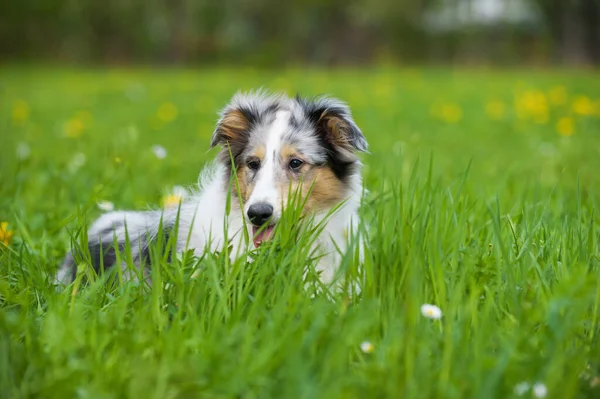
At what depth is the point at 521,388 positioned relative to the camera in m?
1.92

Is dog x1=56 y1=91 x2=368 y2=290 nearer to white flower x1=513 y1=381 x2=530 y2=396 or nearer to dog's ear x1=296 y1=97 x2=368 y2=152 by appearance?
dog's ear x1=296 y1=97 x2=368 y2=152

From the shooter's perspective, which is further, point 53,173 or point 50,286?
point 53,173

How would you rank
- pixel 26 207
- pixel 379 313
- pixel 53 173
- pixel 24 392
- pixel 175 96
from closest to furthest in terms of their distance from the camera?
pixel 24 392 < pixel 379 313 < pixel 26 207 < pixel 53 173 < pixel 175 96

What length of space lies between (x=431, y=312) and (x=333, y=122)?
1.37 m

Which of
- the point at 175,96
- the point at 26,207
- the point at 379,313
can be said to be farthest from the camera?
the point at 175,96

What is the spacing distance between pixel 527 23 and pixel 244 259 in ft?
113

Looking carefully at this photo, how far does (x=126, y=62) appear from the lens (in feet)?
120

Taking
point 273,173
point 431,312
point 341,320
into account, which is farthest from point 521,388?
point 273,173

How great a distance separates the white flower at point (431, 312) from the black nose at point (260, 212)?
2.97 feet

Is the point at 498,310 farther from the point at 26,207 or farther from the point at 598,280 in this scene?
the point at 26,207

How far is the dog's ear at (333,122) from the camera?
340 centimetres

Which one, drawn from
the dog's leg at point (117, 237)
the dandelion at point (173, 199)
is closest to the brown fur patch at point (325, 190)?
the dog's leg at point (117, 237)

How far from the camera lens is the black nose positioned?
299cm

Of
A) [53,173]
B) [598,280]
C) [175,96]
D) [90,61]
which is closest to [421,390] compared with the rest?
[598,280]
